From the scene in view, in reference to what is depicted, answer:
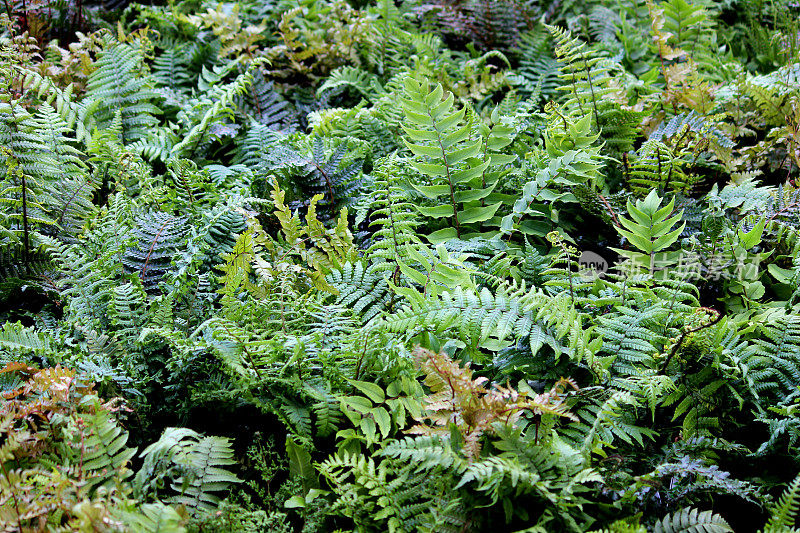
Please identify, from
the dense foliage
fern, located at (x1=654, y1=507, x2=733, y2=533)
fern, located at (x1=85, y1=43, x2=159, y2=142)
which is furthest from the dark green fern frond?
fern, located at (x1=654, y1=507, x2=733, y2=533)

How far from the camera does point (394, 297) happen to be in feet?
8.27

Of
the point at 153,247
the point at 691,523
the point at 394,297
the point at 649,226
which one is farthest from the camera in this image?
the point at 153,247

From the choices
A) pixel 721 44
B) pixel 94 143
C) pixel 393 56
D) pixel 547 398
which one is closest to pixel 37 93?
pixel 94 143

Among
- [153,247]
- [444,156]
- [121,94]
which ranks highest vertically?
[444,156]

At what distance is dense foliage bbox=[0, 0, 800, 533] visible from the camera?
6.18 feet

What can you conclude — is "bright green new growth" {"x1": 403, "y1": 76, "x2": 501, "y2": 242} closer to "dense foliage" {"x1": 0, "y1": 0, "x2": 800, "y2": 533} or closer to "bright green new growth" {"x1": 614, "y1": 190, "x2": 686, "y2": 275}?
"dense foliage" {"x1": 0, "y1": 0, "x2": 800, "y2": 533}

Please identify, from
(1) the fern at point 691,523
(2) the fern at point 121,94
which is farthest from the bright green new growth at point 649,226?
(2) the fern at point 121,94

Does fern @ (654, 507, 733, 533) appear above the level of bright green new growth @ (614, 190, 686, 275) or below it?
below

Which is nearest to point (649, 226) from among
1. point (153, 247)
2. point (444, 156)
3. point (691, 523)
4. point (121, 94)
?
point (444, 156)

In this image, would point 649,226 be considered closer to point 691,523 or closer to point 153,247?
point 691,523

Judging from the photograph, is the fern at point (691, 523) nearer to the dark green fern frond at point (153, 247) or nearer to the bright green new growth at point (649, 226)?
the bright green new growth at point (649, 226)

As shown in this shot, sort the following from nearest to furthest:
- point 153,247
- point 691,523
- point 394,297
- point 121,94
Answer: point 691,523, point 394,297, point 153,247, point 121,94

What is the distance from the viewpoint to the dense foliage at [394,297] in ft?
6.18

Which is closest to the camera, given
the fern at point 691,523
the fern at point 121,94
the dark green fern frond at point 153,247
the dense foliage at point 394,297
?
the fern at point 691,523
